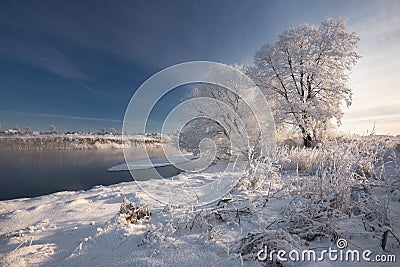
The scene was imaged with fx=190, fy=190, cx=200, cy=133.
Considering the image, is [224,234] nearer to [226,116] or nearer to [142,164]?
[226,116]

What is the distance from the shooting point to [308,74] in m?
12.3

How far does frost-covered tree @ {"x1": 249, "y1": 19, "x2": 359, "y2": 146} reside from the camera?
1139 cm

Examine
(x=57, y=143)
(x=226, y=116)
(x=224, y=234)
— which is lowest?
(x=224, y=234)

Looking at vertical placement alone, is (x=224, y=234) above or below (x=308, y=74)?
below

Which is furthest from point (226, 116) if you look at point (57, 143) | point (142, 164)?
point (57, 143)

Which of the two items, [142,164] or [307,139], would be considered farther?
[142,164]

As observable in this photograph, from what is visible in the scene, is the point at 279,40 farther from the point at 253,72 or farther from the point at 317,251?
the point at 317,251

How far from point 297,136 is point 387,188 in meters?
12.0

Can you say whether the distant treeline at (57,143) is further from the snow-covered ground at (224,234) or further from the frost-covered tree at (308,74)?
the snow-covered ground at (224,234)

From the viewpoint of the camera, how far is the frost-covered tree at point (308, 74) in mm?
11391

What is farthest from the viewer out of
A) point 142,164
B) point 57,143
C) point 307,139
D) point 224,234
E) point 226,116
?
point 57,143

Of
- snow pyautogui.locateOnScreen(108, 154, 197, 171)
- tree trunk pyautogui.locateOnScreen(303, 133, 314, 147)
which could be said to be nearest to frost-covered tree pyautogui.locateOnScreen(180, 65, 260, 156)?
snow pyautogui.locateOnScreen(108, 154, 197, 171)

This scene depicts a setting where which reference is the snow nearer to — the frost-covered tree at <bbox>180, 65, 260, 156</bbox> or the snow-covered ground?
the frost-covered tree at <bbox>180, 65, 260, 156</bbox>

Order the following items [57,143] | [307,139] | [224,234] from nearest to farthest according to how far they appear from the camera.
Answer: [224,234] < [307,139] < [57,143]
